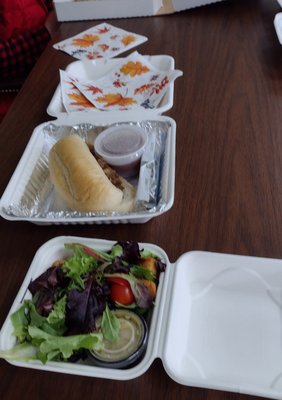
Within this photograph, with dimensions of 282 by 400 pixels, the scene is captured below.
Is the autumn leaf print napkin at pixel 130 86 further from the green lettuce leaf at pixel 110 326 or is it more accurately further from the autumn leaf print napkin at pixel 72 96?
the green lettuce leaf at pixel 110 326

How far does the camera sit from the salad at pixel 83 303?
0.47 metres

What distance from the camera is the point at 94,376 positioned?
453 millimetres

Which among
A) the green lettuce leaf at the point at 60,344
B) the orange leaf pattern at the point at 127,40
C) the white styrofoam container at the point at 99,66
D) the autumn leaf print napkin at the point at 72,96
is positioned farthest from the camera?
the orange leaf pattern at the point at 127,40

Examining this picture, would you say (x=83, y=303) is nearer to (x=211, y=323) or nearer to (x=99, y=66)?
(x=211, y=323)

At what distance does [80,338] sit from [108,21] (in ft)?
3.60

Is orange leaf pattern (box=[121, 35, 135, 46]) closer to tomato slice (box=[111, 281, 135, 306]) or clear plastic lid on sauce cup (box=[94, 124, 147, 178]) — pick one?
clear plastic lid on sauce cup (box=[94, 124, 147, 178])

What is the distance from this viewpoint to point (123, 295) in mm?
505

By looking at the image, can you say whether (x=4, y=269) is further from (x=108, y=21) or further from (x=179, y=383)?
(x=108, y=21)

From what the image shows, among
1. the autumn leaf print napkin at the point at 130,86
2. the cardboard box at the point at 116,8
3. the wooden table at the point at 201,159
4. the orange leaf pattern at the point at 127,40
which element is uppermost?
the cardboard box at the point at 116,8

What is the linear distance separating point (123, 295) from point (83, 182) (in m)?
0.22

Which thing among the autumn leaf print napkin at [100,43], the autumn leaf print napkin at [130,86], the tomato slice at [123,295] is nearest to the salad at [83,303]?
the tomato slice at [123,295]

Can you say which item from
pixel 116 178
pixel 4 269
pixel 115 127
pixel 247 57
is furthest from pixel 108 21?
pixel 4 269

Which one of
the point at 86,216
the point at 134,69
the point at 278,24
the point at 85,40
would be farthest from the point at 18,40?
the point at 86,216

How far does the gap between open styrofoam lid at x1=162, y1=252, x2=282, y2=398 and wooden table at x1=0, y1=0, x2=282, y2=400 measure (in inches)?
1.0
